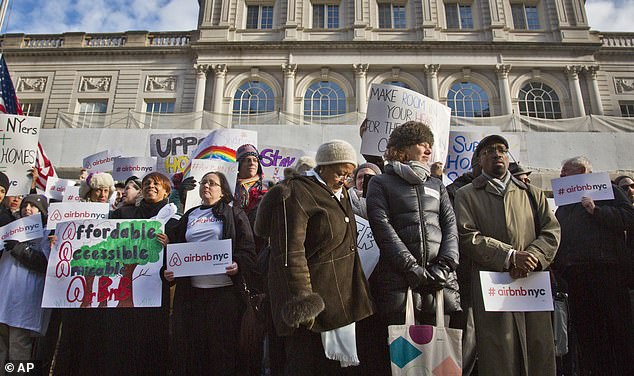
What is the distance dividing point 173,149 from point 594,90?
67.3 ft

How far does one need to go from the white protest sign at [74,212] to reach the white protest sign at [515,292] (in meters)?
3.60

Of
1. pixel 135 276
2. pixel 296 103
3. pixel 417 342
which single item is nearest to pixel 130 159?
pixel 135 276

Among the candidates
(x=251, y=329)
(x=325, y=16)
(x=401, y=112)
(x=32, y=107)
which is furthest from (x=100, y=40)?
(x=251, y=329)

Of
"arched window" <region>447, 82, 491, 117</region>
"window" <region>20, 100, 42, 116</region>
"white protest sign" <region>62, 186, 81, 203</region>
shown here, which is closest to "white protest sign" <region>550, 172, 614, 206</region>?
"white protest sign" <region>62, 186, 81, 203</region>

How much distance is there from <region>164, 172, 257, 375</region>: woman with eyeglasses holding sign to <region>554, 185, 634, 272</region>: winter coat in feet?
9.83

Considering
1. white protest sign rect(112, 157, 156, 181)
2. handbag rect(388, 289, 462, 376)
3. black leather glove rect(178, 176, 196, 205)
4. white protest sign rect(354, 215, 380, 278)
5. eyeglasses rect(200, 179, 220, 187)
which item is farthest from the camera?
white protest sign rect(112, 157, 156, 181)

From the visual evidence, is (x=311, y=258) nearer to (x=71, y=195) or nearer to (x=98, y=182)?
(x=98, y=182)

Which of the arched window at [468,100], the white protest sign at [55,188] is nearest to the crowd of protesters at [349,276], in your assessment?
the white protest sign at [55,188]

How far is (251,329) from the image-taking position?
131 inches

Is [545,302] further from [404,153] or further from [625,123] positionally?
[625,123]

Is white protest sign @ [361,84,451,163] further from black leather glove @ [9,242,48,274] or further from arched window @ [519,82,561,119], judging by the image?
arched window @ [519,82,561,119]

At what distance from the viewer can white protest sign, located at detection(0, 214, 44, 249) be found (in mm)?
4191

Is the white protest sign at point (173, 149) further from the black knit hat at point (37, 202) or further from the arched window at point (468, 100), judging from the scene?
the arched window at point (468, 100)

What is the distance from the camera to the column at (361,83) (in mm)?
20375
